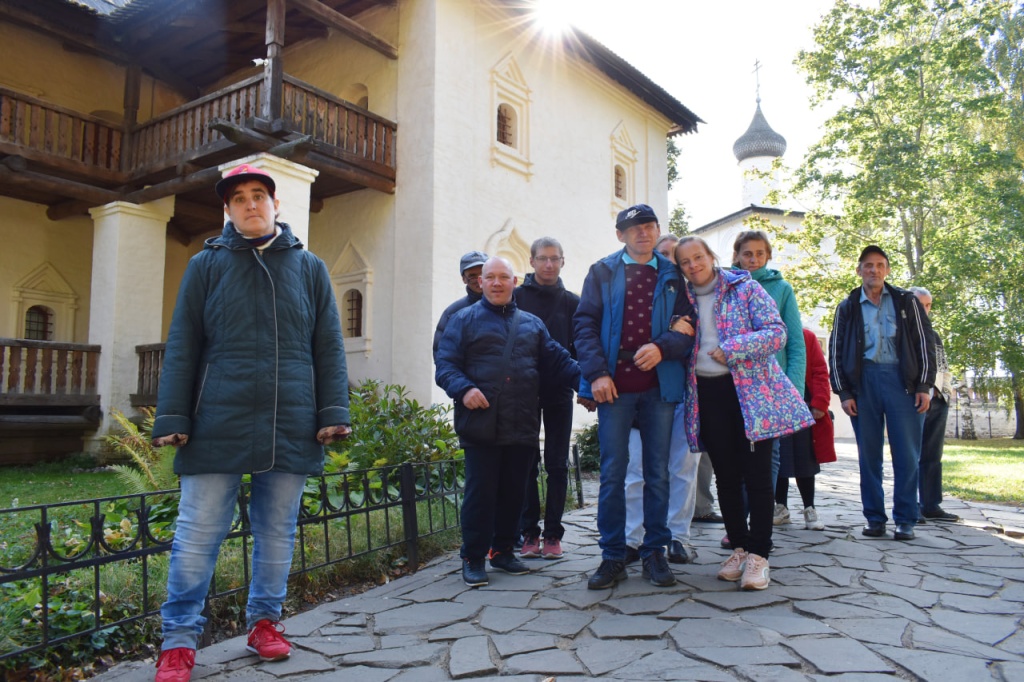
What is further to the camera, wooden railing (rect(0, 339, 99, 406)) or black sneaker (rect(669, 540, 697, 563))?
wooden railing (rect(0, 339, 99, 406))

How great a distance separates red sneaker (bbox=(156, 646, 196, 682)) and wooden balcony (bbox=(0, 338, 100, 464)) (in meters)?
10.3

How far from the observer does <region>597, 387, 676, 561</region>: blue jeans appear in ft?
13.1

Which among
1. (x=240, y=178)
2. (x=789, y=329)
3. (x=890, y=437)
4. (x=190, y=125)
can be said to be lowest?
(x=890, y=437)

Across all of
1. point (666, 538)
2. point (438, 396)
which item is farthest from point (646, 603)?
point (438, 396)

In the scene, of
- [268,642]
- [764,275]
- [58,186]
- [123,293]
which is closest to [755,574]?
[764,275]

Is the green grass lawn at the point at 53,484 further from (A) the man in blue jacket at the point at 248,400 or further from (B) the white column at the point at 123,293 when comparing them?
(A) the man in blue jacket at the point at 248,400

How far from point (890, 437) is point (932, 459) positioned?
48.5 inches

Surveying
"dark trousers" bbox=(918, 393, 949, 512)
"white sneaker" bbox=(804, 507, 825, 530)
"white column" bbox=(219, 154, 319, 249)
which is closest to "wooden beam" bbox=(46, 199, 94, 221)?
"white column" bbox=(219, 154, 319, 249)

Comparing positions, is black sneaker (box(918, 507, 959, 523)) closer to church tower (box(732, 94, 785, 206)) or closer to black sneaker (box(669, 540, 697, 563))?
black sneaker (box(669, 540, 697, 563))

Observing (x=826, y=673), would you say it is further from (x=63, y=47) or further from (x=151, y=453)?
(x=63, y=47)

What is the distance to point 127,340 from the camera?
40.7 ft

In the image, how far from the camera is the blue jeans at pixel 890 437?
204 inches

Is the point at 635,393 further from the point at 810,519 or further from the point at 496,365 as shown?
the point at 810,519

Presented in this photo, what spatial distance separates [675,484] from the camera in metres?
4.51
